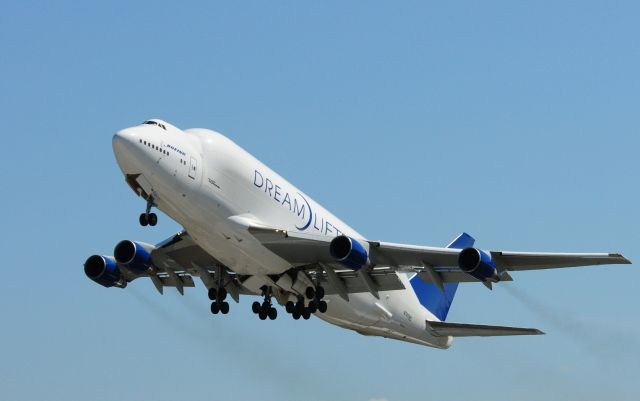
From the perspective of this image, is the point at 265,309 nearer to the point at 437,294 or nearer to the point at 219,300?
the point at 219,300

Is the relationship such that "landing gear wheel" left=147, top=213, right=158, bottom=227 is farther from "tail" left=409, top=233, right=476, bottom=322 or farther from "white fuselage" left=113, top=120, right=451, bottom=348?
"tail" left=409, top=233, right=476, bottom=322

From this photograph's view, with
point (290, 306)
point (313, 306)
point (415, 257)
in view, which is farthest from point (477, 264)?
point (290, 306)

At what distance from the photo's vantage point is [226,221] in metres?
38.9

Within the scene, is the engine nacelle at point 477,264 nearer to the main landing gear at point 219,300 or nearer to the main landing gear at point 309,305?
the main landing gear at point 309,305

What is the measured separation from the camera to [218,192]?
38.7m

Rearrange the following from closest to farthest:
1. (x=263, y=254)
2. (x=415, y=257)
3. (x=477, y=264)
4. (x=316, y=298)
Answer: (x=477, y=264)
(x=263, y=254)
(x=415, y=257)
(x=316, y=298)

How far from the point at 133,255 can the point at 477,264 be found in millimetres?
13244

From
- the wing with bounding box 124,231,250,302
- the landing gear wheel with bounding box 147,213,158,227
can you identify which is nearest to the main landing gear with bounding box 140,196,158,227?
the landing gear wheel with bounding box 147,213,158,227

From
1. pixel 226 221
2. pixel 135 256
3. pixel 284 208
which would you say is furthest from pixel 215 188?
pixel 135 256

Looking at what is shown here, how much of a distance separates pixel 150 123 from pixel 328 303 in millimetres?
11414

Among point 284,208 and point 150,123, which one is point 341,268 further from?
point 150,123

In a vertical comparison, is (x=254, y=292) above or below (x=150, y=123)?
below

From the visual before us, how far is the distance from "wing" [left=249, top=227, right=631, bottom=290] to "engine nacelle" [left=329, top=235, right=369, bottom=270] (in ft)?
4.15

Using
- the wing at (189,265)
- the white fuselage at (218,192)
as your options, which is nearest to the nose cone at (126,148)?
the white fuselage at (218,192)
